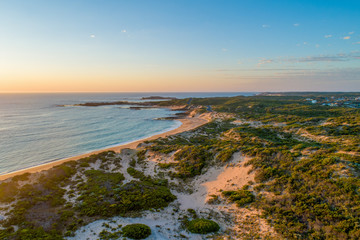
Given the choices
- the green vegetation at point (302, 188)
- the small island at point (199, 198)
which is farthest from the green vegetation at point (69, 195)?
the green vegetation at point (302, 188)

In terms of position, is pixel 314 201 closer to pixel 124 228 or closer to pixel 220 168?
pixel 220 168

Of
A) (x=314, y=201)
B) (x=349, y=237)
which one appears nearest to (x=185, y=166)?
(x=314, y=201)

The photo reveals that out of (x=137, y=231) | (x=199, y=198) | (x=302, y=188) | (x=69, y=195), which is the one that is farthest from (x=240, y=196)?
(x=69, y=195)

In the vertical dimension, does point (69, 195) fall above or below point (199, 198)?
above

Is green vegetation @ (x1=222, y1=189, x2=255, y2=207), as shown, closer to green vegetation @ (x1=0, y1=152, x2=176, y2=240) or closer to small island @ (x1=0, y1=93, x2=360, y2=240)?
small island @ (x1=0, y1=93, x2=360, y2=240)

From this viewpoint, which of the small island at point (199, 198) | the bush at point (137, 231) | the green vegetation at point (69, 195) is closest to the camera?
the bush at point (137, 231)

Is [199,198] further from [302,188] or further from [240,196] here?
[302,188]

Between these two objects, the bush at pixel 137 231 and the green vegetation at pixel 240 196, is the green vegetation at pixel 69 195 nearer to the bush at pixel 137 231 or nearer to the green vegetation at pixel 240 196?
the bush at pixel 137 231

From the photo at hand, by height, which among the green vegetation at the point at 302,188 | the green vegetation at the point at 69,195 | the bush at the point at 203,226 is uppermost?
the green vegetation at the point at 302,188
